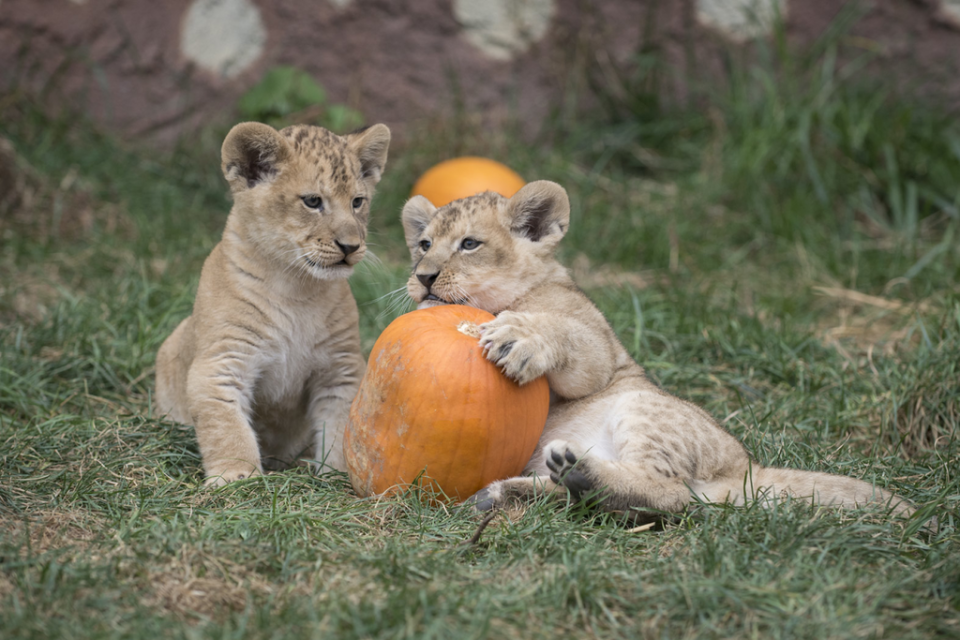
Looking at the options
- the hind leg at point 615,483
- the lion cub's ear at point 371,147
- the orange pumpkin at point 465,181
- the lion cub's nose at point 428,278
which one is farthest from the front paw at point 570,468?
the orange pumpkin at point 465,181

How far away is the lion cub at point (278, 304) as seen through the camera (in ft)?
13.9

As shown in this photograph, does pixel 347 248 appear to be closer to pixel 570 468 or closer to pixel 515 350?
pixel 515 350

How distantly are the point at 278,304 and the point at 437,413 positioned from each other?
4.15 ft

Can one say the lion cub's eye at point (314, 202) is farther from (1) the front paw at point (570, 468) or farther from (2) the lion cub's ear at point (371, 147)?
(1) the front paw at point (570, 468)

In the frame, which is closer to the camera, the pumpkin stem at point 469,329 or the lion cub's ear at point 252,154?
the pumpkin stem at point 469,329

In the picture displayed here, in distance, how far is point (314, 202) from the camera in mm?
4379

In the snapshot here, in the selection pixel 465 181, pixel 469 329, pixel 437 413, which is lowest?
pixel 465 181

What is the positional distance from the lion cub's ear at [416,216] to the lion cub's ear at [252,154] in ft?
2.35

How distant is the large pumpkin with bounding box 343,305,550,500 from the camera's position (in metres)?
3.63

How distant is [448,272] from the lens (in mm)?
4234

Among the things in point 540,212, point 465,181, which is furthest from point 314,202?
point 465,181

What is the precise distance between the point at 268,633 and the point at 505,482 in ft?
4.52

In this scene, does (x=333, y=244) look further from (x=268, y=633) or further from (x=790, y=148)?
(x=790, y=148)

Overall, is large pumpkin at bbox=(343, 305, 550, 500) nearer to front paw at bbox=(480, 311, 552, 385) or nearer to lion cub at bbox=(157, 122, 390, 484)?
front paw at bbox=(480, 311, 552, 385)
